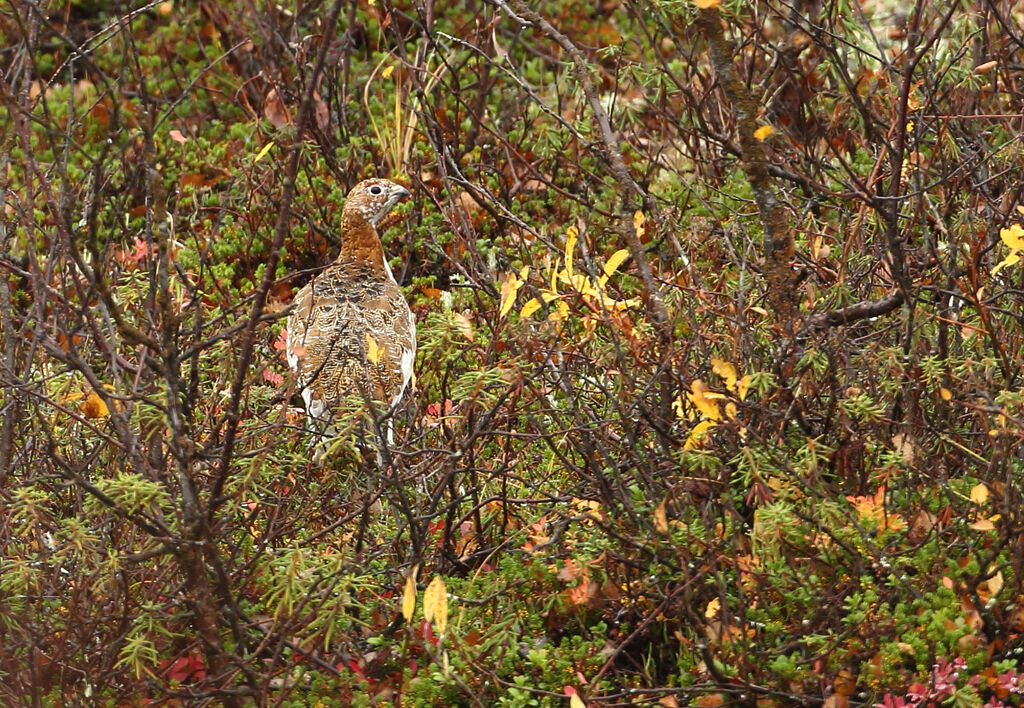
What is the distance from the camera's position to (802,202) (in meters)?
6.49

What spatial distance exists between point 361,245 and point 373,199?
0.26 m

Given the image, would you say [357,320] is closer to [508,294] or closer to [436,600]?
[508,294]

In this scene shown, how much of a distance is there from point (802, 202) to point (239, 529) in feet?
11.5

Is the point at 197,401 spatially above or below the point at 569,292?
below

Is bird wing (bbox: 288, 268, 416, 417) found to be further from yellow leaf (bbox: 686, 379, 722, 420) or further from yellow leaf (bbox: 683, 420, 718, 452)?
yellow leaf (bbox: 686, 379, 722, 420)

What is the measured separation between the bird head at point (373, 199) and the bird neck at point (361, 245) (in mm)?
41

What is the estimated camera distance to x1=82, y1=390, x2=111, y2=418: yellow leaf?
427 cm

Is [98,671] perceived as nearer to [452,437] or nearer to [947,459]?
[452,437]

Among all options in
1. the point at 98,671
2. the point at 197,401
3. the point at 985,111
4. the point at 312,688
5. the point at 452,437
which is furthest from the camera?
the point at 985,111

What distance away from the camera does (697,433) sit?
3482 millimetres

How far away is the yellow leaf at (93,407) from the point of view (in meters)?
4.27

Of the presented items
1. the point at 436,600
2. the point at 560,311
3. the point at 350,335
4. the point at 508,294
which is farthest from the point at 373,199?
the point at 436,600

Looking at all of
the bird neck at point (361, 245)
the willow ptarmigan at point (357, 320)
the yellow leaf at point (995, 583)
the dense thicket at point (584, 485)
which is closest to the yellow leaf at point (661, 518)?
the dense thicket at point (584, 485)

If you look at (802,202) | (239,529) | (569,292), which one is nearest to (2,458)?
(239,529)
